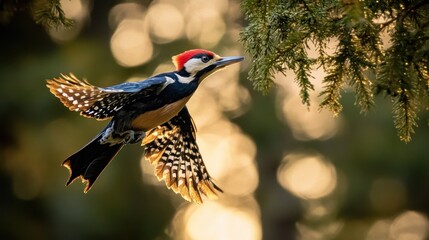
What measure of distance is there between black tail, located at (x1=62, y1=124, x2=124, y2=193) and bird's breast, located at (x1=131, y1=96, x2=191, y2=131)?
0.91 ft

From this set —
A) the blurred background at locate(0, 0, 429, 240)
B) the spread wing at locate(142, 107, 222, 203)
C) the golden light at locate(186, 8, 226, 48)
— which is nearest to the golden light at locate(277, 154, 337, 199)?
the blurred background at locate(0, 0, 429, 240)

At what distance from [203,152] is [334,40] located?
10.5m

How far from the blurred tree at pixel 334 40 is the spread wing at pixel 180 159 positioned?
3.79ft

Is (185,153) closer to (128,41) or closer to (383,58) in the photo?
(383,58)

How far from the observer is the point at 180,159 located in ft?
16.2

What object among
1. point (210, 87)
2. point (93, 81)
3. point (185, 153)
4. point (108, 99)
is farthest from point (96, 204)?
point (108, 99)

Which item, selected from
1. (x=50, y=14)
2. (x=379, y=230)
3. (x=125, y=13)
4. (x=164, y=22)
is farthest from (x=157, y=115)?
(x=379, y=230)

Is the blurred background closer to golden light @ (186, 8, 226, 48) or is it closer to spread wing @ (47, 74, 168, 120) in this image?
golden light @ (186, 8, 226, 48)

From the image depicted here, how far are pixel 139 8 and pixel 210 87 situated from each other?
203 cm

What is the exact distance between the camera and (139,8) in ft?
50.7

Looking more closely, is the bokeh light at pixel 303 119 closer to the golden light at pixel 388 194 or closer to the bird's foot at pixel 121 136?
the golden light at pixel 388 194

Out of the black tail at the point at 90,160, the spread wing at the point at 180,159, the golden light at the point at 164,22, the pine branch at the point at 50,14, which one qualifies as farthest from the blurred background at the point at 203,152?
the pine branch at the point at 50,14

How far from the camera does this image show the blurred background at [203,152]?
43.2 feet

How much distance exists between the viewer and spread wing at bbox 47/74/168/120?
12.8 feet
